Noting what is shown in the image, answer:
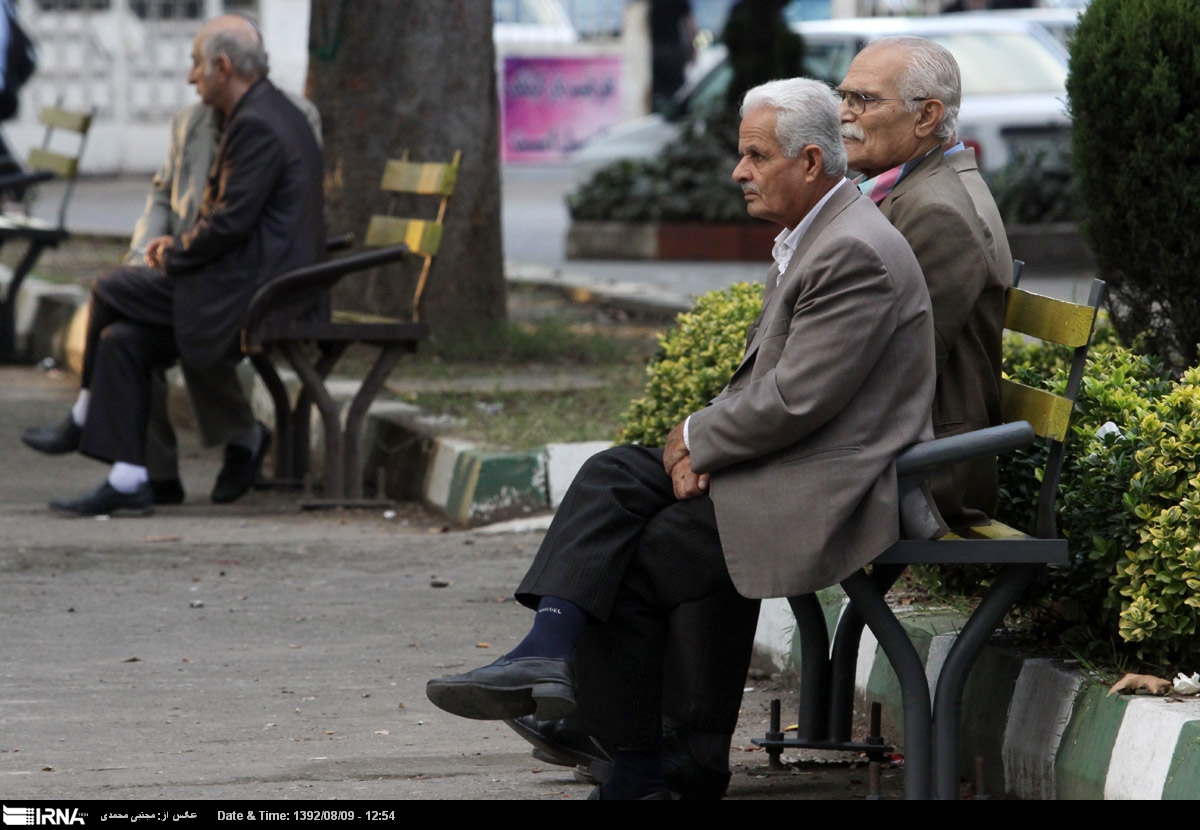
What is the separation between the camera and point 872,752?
3.97 meters

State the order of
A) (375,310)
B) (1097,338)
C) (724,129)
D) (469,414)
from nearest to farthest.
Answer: (1097,338)
(469,414)
(375,310)
(724,129)

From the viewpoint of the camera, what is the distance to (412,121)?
919 cm

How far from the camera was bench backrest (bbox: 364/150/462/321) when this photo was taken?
7.05 meters

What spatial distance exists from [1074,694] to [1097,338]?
2.19 meters

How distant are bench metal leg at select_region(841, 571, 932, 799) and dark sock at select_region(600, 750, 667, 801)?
20.8 inches

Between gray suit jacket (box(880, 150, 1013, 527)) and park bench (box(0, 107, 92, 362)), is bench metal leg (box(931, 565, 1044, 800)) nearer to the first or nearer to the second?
gray suit jacket (box(880, 150, 1013, 527))

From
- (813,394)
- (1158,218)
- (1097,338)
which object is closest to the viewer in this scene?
(813,394)

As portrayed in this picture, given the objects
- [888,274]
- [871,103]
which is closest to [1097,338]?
[871,103]

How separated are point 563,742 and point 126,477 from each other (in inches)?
136

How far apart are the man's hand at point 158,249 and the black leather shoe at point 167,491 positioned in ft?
2.86

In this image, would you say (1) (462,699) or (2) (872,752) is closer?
(1) (462,699)

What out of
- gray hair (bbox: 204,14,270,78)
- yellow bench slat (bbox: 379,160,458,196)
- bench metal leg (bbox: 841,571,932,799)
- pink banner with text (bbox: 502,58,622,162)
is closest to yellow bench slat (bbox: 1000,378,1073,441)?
bench metal leg (bbox: 841,571,932,799)
